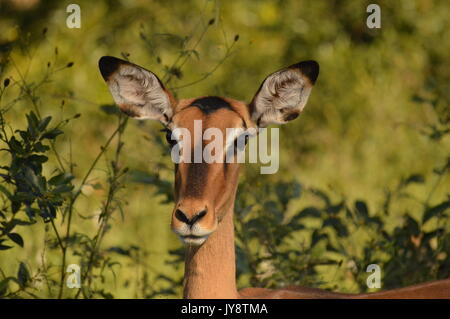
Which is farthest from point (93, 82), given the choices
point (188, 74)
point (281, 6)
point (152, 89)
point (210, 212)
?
point (210, 212)

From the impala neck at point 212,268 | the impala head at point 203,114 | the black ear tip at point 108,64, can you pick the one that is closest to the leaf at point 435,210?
the impala head at point 203,114

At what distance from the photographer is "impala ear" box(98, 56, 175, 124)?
4395 mm

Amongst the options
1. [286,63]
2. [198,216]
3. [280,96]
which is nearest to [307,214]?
[280,96]

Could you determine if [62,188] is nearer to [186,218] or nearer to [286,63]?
[186,218]

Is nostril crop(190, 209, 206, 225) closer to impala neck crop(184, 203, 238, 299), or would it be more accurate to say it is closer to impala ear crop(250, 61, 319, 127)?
impala neck crop(184, 203, 238, 299)

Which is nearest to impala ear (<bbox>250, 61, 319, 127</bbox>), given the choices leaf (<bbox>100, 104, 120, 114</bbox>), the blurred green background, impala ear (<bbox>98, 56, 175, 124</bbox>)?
impala ear (<bbox>98, 56, 175, 124</bbox>)

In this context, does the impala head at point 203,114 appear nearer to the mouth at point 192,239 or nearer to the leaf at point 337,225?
the mouth at point 192,239

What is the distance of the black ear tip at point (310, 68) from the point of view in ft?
14.1

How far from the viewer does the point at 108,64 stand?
439 centimetres

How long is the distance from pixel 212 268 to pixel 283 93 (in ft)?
2.67

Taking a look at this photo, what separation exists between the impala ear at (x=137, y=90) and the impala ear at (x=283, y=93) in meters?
0.38

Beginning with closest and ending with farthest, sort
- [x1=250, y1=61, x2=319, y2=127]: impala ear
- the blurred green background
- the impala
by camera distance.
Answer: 1. the impala
2. [x1=250, y1=61, x2=319, y2=127]: impala ear
3. the blurred green background

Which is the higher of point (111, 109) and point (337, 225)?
point (111, 109)
